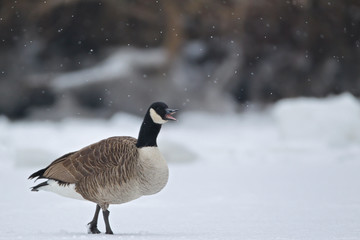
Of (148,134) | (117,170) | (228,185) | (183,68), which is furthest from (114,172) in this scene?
(183,68)

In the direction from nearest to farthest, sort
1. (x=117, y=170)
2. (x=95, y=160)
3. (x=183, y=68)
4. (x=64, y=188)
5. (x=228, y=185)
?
(x=117, y=170) → (x=95, y=160) → (x=64, y=188) → (x=228, y=185) → (x=183, y=68)

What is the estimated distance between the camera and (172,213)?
18.6 feet

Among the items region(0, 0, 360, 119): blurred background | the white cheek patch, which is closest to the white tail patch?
the white cheek patch

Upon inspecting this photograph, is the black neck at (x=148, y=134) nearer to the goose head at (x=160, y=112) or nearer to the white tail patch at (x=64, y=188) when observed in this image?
the goose head at (x=160, y=112)

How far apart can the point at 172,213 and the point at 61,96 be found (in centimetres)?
1297

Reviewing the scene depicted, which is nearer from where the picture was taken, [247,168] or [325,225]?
[325,225]

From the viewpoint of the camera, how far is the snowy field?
4.77 meters

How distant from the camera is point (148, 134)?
4.56 metres

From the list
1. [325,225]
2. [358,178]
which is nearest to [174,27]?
[358,178]

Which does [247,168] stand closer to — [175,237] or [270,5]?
[175,237]

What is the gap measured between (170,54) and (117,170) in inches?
548

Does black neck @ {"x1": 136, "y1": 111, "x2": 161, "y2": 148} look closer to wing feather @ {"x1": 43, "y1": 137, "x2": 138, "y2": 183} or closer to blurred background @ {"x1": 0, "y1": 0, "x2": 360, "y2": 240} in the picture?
wing feather @ {"x1": 43, "y1": 137, "x2": 138, "y2": 183}

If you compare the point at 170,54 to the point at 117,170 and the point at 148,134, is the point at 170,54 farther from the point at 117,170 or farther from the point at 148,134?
the point at 117,170

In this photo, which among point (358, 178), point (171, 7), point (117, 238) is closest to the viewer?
point (117, 238)
